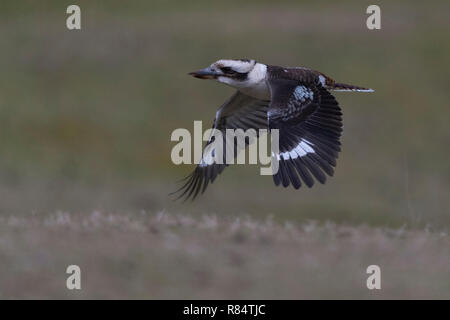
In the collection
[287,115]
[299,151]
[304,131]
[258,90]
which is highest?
[258,90]

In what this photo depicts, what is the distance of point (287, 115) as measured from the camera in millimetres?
10039

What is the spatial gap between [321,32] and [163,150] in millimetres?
5935

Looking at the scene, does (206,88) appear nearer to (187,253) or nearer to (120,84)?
(120,84)

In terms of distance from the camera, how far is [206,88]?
23.9 m

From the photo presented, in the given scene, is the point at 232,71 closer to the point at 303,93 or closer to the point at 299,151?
the point at 303,93

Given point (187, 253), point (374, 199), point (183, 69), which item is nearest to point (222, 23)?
point (183, 69)

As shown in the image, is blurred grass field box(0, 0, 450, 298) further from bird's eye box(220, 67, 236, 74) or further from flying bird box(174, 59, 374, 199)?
bird's eye box(220, 67, 236, 74)

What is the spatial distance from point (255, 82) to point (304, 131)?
136cm

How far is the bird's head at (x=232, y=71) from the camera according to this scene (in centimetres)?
1106

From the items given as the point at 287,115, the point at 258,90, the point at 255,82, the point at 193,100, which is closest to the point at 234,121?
the point at 258,90

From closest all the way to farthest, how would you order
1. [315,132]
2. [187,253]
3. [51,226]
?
[187,253] → [51,226] → [315,132]

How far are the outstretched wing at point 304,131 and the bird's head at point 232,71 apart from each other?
60 cm

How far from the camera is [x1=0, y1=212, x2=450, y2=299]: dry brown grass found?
7.18 m
